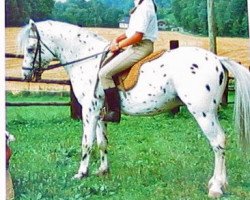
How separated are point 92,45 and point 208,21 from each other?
13.4 inches

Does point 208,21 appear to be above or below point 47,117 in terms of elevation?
above

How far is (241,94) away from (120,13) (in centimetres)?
41

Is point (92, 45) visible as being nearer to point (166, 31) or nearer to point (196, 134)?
point (166, 31)

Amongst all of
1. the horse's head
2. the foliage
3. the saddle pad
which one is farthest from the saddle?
the horse's head

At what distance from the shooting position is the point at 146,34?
230 centimetres

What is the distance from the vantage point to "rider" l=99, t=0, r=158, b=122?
230 cm

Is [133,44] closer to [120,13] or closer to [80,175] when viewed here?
[120,13]

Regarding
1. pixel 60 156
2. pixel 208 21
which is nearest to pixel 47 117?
pixel 60 156

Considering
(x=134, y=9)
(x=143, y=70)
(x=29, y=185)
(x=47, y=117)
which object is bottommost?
(x=29, y=185)

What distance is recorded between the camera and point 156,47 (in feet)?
7.63

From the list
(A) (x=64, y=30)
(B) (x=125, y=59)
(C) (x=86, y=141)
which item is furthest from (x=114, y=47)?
(C) (x=86, y=141)

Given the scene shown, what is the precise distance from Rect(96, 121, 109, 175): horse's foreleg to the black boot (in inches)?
1.0

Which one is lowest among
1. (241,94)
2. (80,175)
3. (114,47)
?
(80,175)

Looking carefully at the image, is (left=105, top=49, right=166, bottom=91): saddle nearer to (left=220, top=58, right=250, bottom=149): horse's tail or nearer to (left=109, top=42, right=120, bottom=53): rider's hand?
(left=109, top=42, right=120, bottom=53): rider's hand
